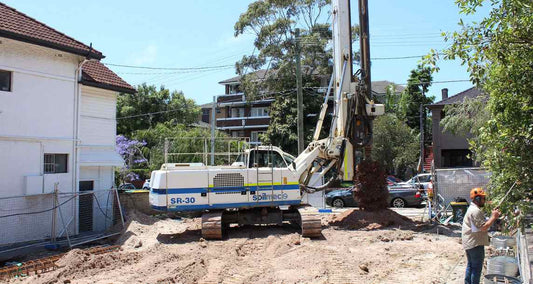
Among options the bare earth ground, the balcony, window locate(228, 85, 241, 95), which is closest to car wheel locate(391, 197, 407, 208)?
the bare earth ground

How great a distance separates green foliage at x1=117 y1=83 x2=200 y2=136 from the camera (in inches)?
1596

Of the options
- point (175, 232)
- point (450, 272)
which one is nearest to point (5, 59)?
point (175, 232)

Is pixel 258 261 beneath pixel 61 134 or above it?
beneath

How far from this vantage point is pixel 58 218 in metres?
13.9

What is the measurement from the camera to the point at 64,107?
14570mm

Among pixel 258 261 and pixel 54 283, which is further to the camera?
pixel 258 261

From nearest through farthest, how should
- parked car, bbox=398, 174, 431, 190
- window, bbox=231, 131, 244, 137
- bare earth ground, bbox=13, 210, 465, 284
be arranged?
bare earth ground, bbox=13, 210, 465, 284 → parked car, bbox=398, 174, 431, 190 → window, bbox=231, 131, 244, 137

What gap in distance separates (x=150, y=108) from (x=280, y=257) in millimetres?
33714

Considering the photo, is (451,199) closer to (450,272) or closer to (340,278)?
(450,272)

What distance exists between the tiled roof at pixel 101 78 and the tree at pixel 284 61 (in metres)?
17.7

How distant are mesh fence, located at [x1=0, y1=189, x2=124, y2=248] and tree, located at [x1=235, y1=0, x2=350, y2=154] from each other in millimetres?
20133

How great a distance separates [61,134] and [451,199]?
13374 millimetres

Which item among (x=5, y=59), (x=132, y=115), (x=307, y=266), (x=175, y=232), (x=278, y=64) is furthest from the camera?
(x=132, y=115)

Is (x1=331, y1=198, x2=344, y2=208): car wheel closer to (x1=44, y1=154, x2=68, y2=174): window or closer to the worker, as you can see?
(x1=44, y1=154, x2=68, y2=174): window
